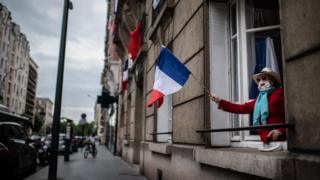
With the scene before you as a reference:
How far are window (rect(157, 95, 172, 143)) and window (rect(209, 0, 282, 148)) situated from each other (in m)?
3.86

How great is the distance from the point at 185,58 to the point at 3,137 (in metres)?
5.87

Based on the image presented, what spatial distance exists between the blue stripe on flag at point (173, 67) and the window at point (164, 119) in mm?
4019

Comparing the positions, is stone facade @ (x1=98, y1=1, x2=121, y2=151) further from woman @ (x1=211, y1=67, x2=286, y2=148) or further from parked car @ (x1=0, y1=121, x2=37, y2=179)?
woman @ (x1=211, y1=67, x2=286, y2=148)

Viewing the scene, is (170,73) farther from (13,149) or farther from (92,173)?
(92,173)

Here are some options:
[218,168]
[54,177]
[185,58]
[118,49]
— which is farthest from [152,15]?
[118,49]

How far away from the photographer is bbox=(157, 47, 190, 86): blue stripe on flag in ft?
16.5

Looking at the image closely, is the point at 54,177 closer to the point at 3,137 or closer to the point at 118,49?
the point at 3,137

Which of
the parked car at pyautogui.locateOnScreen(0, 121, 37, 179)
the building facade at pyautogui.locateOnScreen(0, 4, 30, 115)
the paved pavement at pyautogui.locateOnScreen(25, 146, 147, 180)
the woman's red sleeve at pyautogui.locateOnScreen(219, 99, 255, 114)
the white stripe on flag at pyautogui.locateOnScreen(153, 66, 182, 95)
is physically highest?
the building facade at pyautogui.locateOnScreen(0, 4, 30, 115)

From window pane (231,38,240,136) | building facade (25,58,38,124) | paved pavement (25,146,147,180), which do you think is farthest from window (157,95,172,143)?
building facade (25,58,38,124)

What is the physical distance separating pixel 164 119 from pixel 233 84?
4.42 m

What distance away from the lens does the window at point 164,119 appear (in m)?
9.16

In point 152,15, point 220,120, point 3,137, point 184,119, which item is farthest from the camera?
point 152,15

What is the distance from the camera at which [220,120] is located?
5262 millimetres

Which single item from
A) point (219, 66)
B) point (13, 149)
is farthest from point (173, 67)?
point (13, 149)
